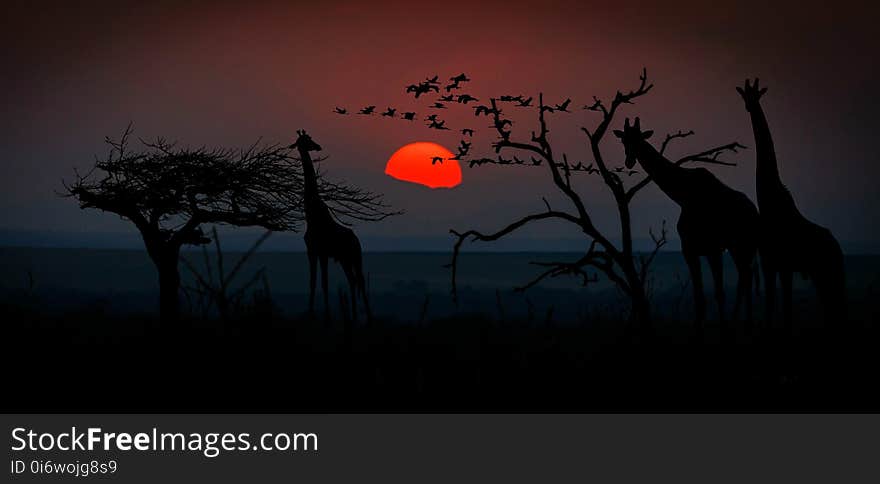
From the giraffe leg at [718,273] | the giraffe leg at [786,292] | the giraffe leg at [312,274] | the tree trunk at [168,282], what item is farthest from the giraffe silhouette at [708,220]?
the tree trunk at [168,282]

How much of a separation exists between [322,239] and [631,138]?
18.8ft

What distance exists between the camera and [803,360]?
8789 millimetres

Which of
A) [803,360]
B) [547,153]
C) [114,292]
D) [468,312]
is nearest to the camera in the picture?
[803,360]

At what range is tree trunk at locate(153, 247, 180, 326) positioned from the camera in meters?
12.3

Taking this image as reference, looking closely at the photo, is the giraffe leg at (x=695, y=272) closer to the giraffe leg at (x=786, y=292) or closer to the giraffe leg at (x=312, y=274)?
the giraffe leg at (x=786, y=292)

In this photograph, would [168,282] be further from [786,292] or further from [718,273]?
[786,292]

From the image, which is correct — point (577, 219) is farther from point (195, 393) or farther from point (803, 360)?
point (195, 393)

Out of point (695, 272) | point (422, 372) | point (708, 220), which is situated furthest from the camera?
point (708, 220)

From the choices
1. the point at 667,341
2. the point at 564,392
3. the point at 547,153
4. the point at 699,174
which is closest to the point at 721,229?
the point at 699,174

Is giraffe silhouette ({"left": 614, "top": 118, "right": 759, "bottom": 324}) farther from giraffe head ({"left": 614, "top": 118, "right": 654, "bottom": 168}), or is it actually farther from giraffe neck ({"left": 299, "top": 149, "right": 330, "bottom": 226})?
giraffe neck ({"left": 299, "top": 149, "right": 330, "bottom": 226})

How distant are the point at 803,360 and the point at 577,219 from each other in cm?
299

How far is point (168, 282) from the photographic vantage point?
12680mm

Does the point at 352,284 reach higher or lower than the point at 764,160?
lower

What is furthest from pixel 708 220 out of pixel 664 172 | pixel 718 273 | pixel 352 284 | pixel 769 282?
pixel 352 284
